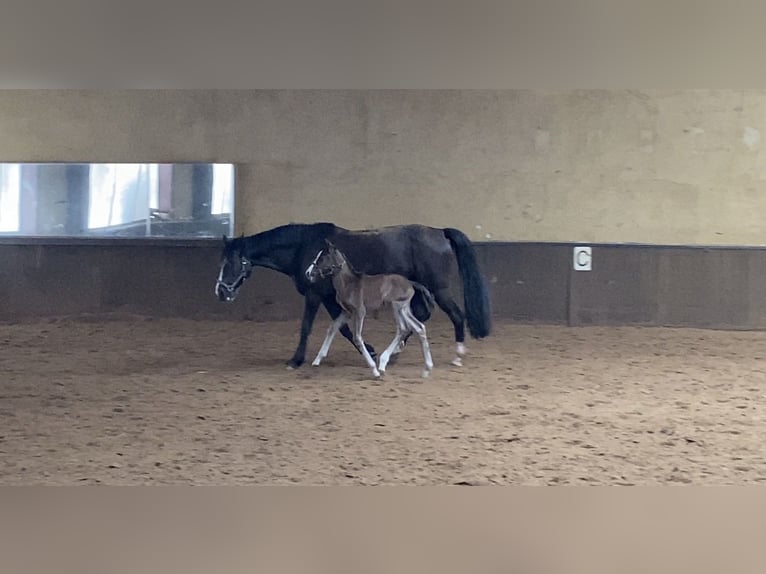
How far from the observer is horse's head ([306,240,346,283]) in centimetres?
154

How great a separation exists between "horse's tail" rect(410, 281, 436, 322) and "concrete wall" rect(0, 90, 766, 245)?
0.14 metres

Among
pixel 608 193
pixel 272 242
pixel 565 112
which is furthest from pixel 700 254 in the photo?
pixel 272 242

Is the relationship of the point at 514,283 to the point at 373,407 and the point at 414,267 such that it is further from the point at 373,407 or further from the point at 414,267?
the point at 373,407

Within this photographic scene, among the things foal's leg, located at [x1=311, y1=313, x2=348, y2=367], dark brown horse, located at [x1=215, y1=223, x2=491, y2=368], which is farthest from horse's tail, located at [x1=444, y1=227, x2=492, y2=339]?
foal's leg, located at [x1=311, y1=313, x2=348, y2=367]

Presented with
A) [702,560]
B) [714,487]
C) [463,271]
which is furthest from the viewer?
[463,271]

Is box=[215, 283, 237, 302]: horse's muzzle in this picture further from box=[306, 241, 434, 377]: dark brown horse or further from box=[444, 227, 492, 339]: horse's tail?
box=[444, 227, 492, 339]: horse's tail

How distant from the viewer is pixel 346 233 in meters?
1.54

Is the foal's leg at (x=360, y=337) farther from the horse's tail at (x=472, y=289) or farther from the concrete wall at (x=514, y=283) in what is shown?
the horse's tail at (x=472, y=289)

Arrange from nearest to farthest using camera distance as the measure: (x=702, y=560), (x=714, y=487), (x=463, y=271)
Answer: (x=702, y=560) < (x=714, y=487) < (x=463, y=271)

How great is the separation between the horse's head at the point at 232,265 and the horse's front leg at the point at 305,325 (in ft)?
0.41

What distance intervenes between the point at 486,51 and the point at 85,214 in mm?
728

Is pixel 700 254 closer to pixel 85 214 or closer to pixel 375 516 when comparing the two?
pixel 375 516

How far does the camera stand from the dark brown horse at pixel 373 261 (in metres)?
1.49

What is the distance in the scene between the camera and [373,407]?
1462 mm
